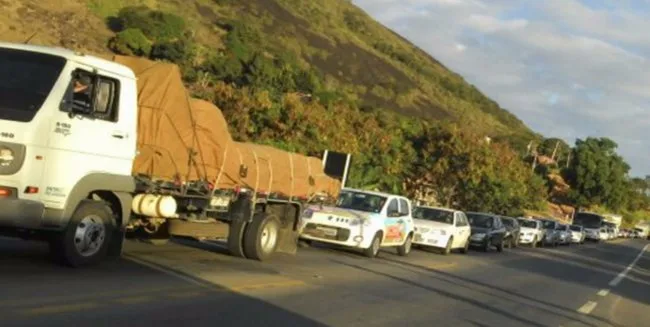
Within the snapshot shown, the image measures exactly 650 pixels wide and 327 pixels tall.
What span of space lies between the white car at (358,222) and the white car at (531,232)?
2144cm

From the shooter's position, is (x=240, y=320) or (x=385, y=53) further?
(x=385, y=53)

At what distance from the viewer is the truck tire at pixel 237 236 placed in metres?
15.5

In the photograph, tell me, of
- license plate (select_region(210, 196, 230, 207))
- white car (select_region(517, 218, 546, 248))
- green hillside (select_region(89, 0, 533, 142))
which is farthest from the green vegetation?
license plate (select_region(210, 196, 230, 207))

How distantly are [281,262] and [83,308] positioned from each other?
7.66 m

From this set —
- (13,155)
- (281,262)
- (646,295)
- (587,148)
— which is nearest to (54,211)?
(13,155)

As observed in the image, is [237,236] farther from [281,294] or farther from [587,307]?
[587,307]

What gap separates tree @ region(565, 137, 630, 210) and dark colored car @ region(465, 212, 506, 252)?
7596 centimetres

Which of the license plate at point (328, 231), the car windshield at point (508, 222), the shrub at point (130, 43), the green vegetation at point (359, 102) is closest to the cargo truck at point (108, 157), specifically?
the license plate at point (328, 231)

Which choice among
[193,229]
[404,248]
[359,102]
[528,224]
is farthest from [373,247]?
[359,102]

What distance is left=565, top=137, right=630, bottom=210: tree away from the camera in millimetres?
108188

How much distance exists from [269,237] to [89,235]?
17.3 ft

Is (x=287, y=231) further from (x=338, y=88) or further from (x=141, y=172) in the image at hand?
(x=338, y=88)

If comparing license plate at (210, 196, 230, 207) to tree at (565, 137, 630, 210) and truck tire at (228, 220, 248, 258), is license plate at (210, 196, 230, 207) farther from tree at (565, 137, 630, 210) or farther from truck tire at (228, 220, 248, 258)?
tree at (565, 137, 630, 210)

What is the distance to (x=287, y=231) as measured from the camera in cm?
1695
